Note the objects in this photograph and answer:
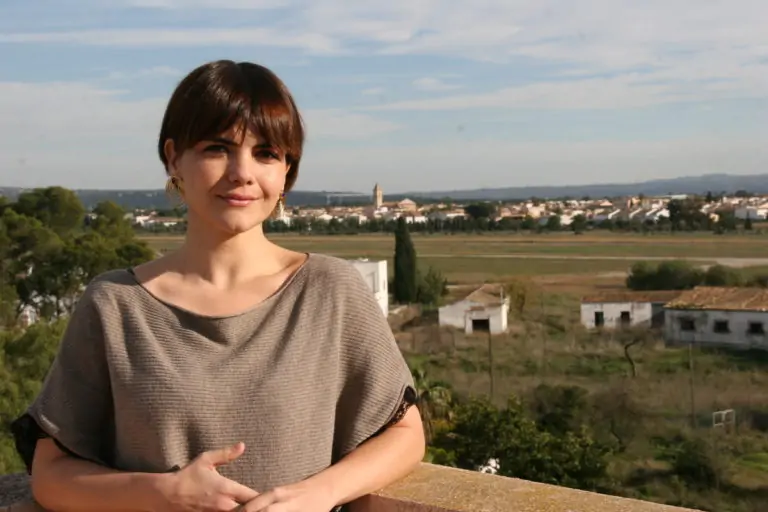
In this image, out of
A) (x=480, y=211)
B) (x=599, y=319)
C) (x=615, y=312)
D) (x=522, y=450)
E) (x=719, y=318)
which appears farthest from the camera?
(x=480, y=211)

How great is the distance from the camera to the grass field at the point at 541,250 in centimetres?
3634

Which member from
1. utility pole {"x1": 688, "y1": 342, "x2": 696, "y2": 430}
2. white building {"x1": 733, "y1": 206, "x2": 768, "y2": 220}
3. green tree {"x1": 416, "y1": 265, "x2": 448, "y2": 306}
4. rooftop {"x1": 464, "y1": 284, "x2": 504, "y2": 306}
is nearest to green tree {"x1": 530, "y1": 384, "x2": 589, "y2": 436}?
utility pole {"x1": 688, "y1": 342, "x2": 696, "y2": 430}

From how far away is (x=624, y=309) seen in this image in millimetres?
24469

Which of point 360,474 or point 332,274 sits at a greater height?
point 332,274

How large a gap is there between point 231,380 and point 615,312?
2470cm

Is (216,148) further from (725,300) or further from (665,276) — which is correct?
(665,276)

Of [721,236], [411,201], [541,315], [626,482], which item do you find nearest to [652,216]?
[721,236]

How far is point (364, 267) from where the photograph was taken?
17.6 metres

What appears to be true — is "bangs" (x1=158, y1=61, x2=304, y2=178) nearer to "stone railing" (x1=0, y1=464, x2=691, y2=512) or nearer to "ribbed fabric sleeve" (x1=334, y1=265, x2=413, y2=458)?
"ribbed fabric sleeve" (x1=334, y1=265, x2=413, y2=458)

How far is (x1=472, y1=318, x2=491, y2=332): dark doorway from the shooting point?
23703 mm

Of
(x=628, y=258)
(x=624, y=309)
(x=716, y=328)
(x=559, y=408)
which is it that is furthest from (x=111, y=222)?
(x=628, y=258)

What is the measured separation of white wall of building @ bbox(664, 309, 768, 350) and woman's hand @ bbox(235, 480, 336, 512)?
21.8m

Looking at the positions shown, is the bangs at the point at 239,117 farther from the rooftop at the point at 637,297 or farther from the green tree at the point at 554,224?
the green tree at the point at 554,224

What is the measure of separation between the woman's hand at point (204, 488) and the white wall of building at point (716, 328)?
2188 cm
